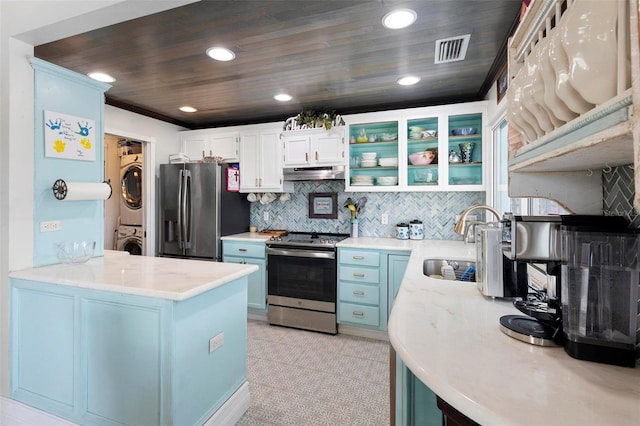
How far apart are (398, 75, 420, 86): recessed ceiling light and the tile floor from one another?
249 cm

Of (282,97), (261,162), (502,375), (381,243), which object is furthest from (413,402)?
(261,162)

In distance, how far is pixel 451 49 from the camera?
85.4 inches

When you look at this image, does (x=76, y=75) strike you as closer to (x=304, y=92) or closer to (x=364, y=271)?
(x=304, y=92)

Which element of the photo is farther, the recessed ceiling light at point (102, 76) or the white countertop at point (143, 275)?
the recessed ceiling light at point (102, 76)

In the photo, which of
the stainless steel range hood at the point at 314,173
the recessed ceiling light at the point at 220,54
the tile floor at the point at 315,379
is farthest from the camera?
the stainless steel range hood at the point at 314,173

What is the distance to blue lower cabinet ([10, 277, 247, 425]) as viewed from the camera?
58.5 inches

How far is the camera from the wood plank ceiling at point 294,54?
1765 mm

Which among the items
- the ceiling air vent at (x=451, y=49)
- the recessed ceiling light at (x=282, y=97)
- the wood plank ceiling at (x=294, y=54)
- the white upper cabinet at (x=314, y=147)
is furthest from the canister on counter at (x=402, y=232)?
the recessed ceiling light at (x=282, y=97)

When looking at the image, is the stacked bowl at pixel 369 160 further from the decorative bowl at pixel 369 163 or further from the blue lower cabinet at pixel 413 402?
the blue lower cabinet at pixel 413 402

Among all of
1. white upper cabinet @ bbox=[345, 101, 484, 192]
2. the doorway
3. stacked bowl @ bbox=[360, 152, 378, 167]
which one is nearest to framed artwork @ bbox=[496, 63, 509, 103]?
white upper cabinet @ bbox=[345, 101, 484, 192]

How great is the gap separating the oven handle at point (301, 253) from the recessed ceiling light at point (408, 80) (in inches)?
69.5

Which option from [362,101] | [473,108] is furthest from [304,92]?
[473,108]

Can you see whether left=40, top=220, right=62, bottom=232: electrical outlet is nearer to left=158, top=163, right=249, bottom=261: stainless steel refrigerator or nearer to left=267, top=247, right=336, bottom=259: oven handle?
left=158, top=163, right=249, bottom=261: stainless steel refrigerator

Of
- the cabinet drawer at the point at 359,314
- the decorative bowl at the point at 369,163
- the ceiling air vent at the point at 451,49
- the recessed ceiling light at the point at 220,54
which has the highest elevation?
the recessed ceiling light at the point at 220,54
